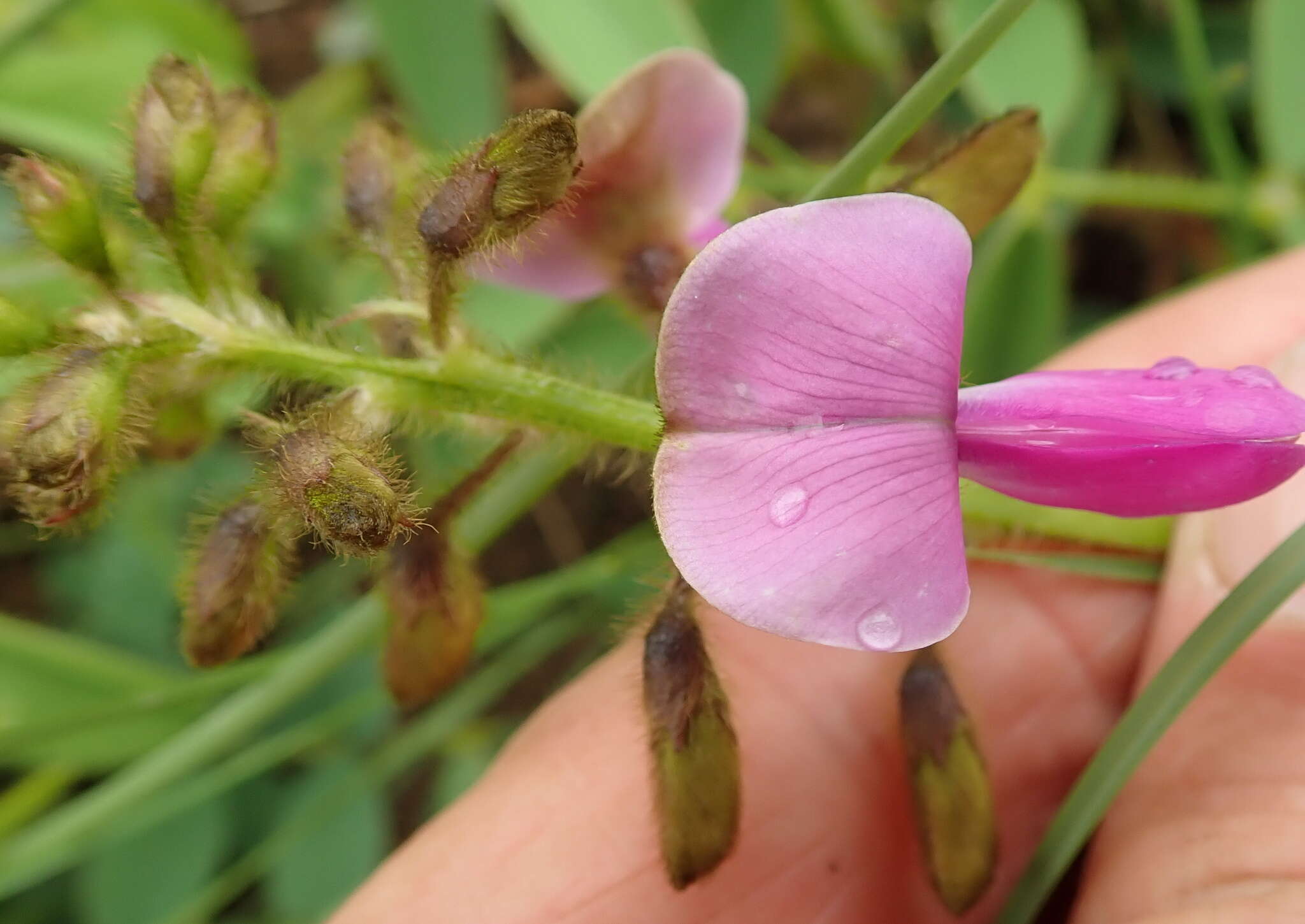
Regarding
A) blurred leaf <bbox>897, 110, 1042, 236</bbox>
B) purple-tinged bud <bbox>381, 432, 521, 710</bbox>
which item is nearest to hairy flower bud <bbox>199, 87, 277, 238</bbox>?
purple-tinged bud <bbox>381, 432, 521, 710</bbox>

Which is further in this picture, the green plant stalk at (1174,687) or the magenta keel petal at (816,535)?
the green plant stalk at (1174,687)

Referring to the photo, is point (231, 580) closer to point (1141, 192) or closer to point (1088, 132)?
point (1141, 192)

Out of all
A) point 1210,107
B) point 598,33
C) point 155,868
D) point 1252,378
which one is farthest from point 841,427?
point 155,868

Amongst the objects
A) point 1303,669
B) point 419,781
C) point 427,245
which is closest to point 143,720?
point 419,781

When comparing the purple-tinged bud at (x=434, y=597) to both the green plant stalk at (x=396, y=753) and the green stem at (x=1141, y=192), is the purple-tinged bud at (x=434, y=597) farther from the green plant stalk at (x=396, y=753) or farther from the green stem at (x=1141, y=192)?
the green stem at (x=1141, y=192)

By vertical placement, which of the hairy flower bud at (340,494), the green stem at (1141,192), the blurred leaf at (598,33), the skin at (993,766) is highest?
the hairy flower bud at (340,494)

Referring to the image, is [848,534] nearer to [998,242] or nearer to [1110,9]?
[998,242]

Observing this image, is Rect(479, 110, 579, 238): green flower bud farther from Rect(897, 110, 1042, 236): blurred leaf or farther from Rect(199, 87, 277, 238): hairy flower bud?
Rect(897, 110, 1042, 236): blurred leaf

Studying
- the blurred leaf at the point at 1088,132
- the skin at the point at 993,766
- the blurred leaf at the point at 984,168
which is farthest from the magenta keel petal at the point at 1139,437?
the blurred leaf at the point at 1088,132
